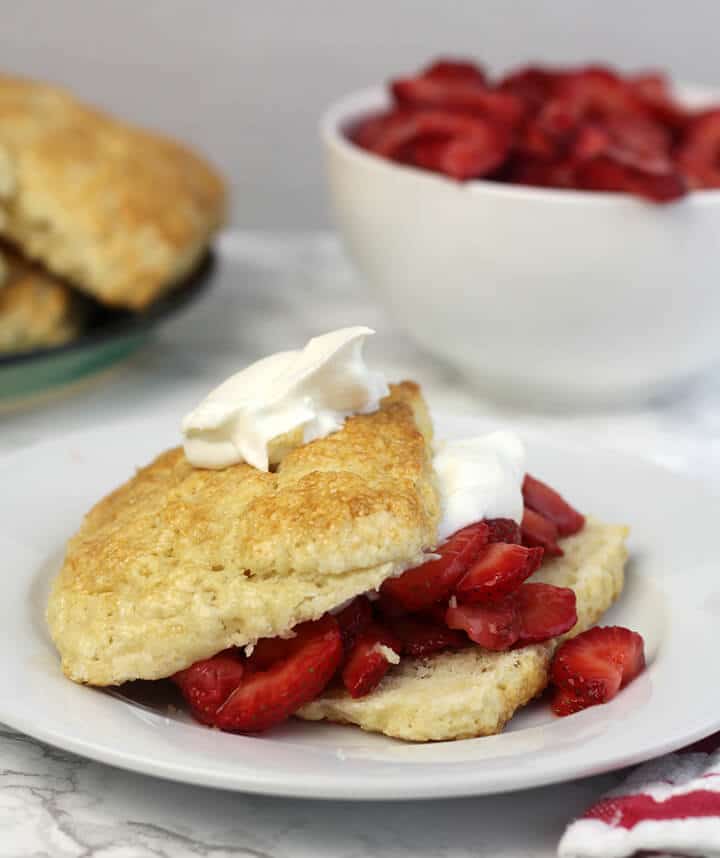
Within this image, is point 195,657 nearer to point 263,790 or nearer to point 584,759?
point 263,790

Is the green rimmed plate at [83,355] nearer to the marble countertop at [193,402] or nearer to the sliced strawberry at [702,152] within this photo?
the marble countertop at [193,402]

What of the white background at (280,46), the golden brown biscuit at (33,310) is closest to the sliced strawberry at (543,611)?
the golden brown biscuit at (33,310)

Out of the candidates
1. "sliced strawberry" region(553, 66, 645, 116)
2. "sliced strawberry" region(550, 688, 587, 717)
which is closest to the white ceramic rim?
"sliced strawberry" region(553, 66, 645, 116)

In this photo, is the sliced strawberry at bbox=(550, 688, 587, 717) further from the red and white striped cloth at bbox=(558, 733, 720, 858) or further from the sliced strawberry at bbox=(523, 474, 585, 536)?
the sliced strawberry at bbox=(523, 474, 585, 536)

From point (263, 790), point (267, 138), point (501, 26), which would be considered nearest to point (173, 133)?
point (267, 138)

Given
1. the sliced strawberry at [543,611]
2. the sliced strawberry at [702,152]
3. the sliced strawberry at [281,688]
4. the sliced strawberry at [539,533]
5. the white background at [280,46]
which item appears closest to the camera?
the sliced strawberry at [281,688]
